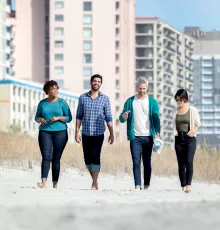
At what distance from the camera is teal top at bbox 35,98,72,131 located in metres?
15.1

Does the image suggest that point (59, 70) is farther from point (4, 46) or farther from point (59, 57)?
point (4, 46)

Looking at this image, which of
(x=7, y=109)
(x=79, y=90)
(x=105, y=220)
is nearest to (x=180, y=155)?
(x=105, y=220)

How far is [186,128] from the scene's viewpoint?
1561cm

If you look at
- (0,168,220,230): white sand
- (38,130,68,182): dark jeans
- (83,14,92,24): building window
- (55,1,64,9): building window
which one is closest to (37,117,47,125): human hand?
(38,130,68,182): dark jeans

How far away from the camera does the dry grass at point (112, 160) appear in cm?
2138

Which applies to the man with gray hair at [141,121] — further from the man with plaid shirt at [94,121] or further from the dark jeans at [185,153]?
the dark jeans at [185,153]

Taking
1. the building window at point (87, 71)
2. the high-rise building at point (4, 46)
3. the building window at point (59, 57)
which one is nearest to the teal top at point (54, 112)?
→ the high-rise building at point (4, 46)

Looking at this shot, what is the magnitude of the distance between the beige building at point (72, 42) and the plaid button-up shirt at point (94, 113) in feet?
408

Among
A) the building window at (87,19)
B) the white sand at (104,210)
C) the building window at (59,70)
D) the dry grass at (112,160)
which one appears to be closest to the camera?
the white sand at (104,210)

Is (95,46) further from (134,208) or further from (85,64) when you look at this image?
(134,208)

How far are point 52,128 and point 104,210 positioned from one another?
181 inches

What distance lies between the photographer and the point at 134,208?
10961 millimetres

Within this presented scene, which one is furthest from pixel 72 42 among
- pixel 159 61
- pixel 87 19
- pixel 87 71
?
pixel 159 61

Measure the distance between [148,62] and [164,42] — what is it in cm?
392
